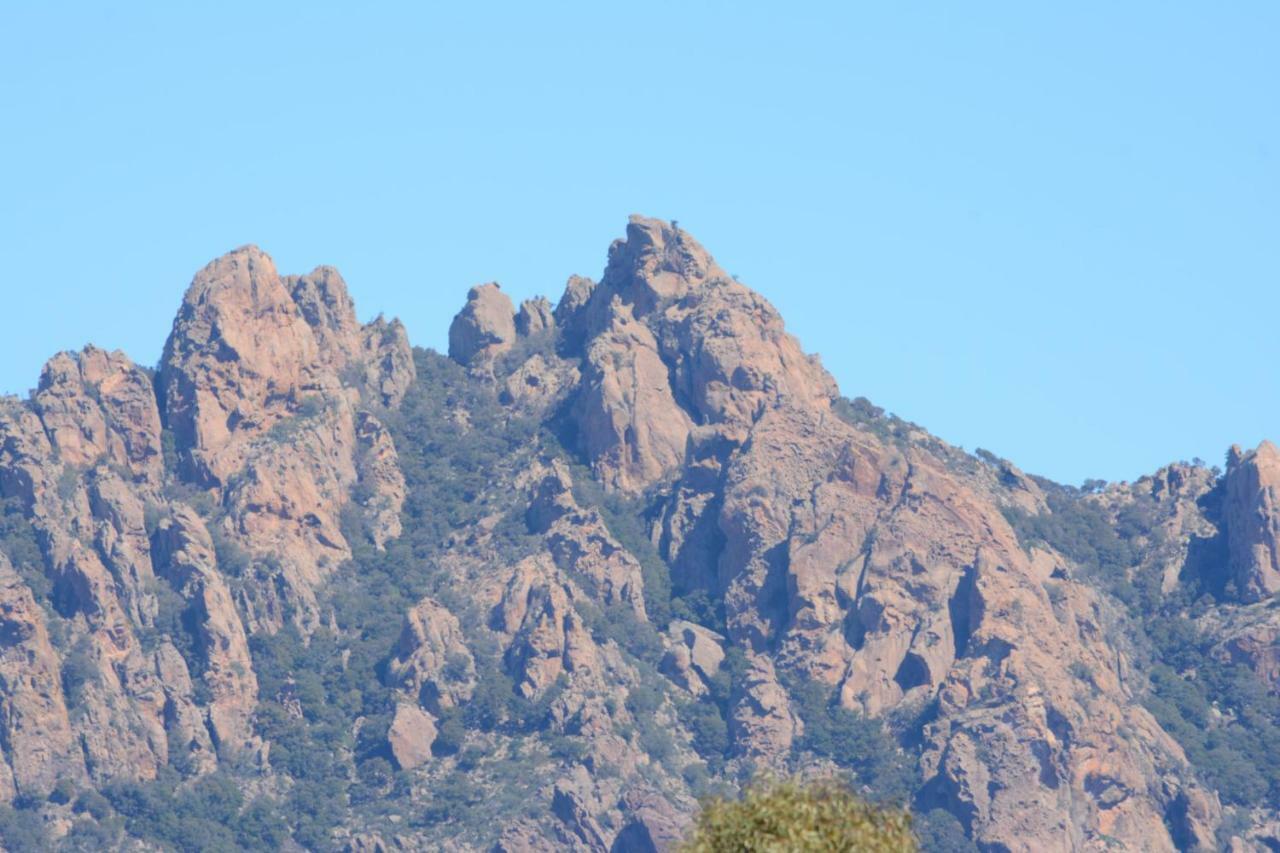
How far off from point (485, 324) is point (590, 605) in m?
31.6

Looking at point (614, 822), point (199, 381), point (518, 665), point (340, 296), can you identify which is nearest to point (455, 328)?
point (340, 296)

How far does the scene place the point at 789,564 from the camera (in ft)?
516

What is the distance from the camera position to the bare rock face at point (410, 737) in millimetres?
152625

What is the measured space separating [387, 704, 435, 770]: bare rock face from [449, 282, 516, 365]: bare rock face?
124ft

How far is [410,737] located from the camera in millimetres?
153125

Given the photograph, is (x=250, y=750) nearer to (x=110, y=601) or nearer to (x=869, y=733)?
(x=110, y=601)

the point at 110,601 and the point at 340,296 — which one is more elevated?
the point at 340,296

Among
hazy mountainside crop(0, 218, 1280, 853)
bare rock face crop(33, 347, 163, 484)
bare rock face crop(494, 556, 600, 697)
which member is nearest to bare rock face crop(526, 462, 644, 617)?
hazy mountainside crop(0, 218, 1280, 853)

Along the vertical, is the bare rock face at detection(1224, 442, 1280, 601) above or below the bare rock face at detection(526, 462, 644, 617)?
above

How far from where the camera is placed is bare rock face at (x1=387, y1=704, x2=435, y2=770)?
153 m

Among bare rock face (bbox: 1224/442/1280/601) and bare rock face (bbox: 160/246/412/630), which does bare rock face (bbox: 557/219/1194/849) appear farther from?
bare rock face (bbox: 160/246/412/630)

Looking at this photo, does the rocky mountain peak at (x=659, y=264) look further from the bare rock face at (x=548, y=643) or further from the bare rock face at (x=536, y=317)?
the bare rock face at (x=548, y=643)

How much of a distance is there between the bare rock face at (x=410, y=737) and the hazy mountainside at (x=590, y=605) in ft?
0.89

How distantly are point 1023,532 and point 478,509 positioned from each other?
3033 centimetres
